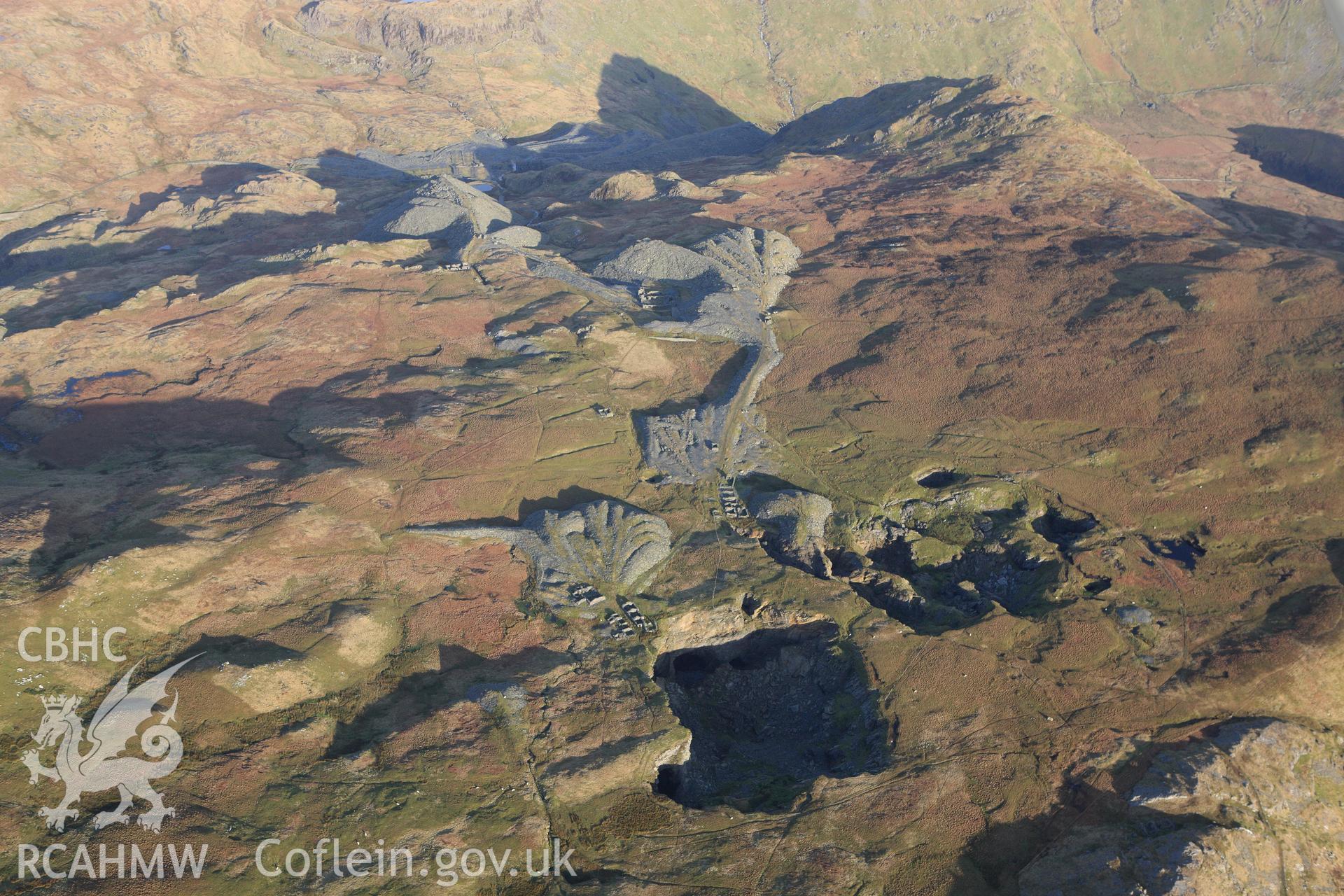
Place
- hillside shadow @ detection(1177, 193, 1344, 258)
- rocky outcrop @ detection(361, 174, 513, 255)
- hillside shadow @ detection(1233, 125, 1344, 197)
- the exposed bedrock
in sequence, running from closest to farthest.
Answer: the exposed bedrock, rocky outcrop @ detection(361, 174, 513, 255), hillside shadow @ detection(1177, 193, 1344, 258), hillside shadow @ detection(1233, 125, 1344, 197)

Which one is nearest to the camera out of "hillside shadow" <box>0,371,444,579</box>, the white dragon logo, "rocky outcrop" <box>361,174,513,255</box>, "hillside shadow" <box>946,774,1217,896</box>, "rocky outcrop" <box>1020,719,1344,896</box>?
the white dragon logo

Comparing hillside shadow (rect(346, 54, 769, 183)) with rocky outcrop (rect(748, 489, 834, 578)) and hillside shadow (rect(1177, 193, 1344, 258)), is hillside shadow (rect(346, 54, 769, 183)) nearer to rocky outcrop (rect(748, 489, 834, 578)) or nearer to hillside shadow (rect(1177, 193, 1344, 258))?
hillside shadow (rect(1177, 193, 1344, 258))

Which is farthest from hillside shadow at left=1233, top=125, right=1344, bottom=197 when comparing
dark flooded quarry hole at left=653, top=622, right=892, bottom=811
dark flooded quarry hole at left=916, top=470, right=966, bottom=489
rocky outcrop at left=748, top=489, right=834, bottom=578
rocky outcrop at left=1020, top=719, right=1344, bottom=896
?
dark flooded quarry hole at left=653, top=622, right=892, bottom=811

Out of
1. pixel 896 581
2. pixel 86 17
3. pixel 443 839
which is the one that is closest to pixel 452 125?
pixel 86 17

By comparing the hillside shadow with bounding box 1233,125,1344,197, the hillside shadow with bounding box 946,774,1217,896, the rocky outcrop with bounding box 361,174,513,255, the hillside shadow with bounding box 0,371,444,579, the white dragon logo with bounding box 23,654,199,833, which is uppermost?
the hillside shadow with bounding box 1233,125,1344,197

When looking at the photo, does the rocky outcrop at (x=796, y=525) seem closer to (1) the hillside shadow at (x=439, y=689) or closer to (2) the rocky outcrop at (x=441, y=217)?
(1) the hillside shadow at (x=439, y=689)

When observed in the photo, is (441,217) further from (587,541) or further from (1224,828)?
(1224,828)

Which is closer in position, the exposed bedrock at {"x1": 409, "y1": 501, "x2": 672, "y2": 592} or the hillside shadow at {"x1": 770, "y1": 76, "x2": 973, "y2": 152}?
the exposed bedrock at {"x1": 409, "y1": 501, "x2": 672, "y2": 592}
